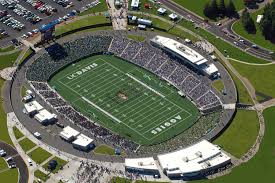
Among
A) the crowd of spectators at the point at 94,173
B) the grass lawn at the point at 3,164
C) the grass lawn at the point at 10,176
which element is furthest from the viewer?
the grass lawn at the point at 3,164

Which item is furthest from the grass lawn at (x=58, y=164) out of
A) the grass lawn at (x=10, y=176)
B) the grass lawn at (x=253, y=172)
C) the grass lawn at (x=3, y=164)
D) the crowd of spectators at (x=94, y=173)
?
the grass lawn at (x=253, y=172)

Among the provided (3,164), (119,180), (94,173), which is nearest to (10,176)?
(3,164)

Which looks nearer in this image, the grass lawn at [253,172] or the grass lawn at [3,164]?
the grass lawn at [253,172]

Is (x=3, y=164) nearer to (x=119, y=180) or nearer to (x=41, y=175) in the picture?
(x=41, y=175)

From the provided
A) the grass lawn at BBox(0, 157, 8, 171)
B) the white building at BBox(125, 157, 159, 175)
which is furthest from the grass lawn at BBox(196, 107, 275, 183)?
the grass lawn at BBox(0, 157, 8, 171)

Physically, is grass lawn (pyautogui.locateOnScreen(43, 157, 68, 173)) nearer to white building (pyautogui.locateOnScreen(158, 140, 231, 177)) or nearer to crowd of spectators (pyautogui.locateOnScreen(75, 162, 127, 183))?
crowd of spectators (pyautogui.locateOnScreen(75, 162, 127, 183))

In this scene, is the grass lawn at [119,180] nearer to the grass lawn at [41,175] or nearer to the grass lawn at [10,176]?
the grass lawn at [41,175]

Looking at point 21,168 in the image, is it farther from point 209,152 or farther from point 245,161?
point 245,161
